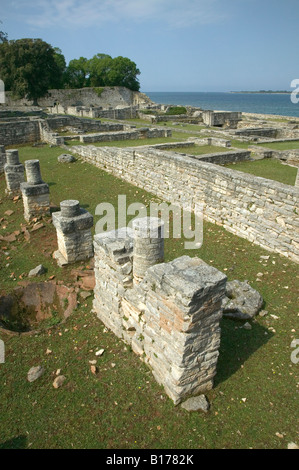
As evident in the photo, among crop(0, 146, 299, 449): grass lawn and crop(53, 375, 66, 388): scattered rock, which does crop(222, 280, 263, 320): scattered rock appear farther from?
crop(53, 375, 66, 388): scattered rock

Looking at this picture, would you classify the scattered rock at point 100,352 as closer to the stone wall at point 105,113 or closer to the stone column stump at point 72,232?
the stone column stump at point 72,232

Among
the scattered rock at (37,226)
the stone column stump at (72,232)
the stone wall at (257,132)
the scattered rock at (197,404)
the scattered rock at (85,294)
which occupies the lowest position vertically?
the scattered rock at (85,294)

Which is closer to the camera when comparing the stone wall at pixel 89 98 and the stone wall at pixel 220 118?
the stone wall at pixel 220 118

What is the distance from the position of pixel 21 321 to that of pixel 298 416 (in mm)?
5276

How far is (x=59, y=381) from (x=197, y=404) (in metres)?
1.98

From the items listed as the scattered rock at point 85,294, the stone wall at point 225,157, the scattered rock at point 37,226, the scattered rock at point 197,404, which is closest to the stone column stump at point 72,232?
the scattered rock at point 85,294

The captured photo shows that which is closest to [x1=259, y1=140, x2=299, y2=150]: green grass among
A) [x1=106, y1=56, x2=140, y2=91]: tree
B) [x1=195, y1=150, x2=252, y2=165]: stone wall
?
[x1=195, y1=150, x2=252, y2=165]: stone wall

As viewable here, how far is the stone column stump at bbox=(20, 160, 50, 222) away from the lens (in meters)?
9.99

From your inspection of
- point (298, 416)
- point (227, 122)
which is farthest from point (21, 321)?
point (227, 122)

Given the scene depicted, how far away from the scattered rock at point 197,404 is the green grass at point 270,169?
9.86m

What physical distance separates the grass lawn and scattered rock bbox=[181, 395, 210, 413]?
8cm

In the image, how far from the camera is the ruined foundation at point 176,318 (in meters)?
3.81

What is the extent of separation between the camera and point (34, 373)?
482cm

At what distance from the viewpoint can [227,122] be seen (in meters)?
30.6
